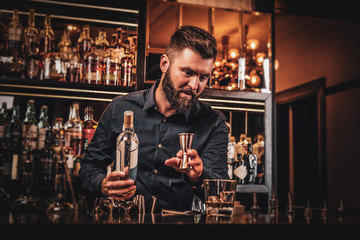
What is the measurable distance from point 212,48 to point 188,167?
0.72 metres

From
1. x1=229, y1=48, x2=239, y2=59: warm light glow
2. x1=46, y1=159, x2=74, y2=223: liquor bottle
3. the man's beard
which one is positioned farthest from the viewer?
x1=229, y1=48, x2=239, y2=59: warm light glow

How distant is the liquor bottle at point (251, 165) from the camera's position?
268 cm

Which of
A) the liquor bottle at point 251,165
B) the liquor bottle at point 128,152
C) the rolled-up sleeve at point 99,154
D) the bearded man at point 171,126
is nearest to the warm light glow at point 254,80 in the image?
the liquor bottle at point 251,165

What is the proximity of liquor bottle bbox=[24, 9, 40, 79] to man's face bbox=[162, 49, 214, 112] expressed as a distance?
0.97 m

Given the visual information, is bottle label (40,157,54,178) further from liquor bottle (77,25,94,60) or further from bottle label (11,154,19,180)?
liquor bottle (77,25,94,60)

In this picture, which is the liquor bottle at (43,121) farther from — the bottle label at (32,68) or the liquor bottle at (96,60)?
the liquor bottle at (96,60)

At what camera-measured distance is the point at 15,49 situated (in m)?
2.38

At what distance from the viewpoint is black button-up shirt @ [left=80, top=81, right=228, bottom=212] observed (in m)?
1.87

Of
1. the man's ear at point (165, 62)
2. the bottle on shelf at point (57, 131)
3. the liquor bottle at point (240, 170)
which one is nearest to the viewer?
the man's ear at point (165, 62)

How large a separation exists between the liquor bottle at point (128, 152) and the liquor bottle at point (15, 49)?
141cm

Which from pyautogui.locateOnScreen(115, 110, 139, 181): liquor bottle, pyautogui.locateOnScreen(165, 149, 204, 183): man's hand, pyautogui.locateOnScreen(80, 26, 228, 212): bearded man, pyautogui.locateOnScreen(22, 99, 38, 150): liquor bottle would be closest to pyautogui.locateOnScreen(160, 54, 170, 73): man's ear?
pyautogui.locateOnScreen(80, 26, 228, 212): bearded man

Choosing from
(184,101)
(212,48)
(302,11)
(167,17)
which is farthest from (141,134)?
Result: (302,11)

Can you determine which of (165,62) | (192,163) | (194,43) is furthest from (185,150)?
(165,62)

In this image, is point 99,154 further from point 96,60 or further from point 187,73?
point 96,60
